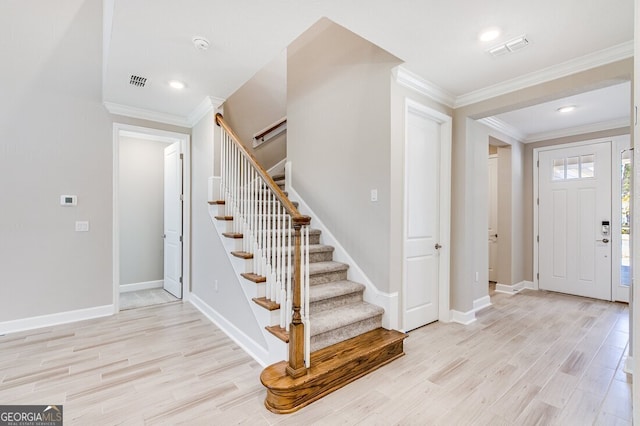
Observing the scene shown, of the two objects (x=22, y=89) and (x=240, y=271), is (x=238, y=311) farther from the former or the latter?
(x=22, y=89)

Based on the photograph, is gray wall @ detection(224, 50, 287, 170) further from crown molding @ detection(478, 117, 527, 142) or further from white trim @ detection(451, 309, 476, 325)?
white trim @ detection(451, 309, 476, 325)

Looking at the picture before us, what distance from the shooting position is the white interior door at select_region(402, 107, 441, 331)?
3107 millimetres

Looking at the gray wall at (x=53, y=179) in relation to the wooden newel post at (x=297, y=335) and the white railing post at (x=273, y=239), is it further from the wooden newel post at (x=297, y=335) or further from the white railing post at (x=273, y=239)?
the wooden newel post at (x=297, y=335)

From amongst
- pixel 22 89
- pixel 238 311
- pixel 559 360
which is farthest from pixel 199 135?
pixel 559 360

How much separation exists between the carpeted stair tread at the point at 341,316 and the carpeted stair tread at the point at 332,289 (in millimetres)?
134

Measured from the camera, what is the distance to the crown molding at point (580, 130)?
4.35 metres

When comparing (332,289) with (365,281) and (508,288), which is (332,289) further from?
(508,288)

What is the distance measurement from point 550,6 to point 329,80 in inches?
82.0

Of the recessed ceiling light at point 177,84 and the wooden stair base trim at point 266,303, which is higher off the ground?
the recessed ceiling light at point 177,84

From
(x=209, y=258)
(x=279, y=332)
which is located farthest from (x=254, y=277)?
(x=209, y=258)

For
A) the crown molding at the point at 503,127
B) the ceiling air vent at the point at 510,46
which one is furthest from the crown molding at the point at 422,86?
the crown molding at the point at 503,127

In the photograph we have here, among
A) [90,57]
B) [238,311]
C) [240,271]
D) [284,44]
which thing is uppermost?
[90,57]

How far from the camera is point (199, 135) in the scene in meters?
4.10

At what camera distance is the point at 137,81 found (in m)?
3.11
